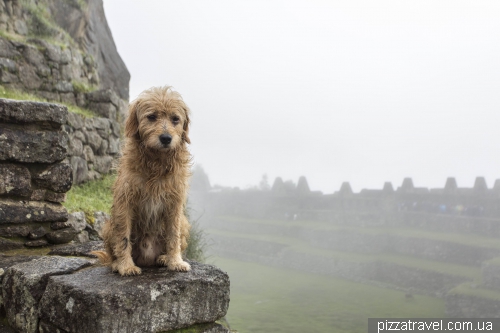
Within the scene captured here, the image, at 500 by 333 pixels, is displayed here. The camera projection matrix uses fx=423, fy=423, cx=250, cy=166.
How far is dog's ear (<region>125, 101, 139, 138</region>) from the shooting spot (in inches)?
126

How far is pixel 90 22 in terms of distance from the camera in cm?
1192

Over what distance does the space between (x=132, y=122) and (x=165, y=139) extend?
0.42 metres

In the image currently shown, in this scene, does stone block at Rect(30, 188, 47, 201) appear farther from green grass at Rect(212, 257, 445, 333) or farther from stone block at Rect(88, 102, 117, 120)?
green grass at Rect(212, 257, 445, 333)

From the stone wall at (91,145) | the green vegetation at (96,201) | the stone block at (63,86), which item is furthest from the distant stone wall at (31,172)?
the stone block at (63,86)

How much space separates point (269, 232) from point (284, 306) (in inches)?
865

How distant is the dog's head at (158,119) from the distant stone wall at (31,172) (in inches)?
59.3

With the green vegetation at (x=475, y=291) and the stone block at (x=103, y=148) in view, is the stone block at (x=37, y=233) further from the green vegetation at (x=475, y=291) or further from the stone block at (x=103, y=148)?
the green vegetation at (x=475, y=291)

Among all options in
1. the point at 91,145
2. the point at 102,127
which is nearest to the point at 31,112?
the point at 91,145

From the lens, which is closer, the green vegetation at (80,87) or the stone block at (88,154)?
the stone block at (88,154)

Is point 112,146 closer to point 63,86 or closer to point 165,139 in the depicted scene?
point 63,86

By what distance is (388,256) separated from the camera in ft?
109

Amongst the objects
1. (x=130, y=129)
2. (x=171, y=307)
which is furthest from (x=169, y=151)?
(x=171, y=307)

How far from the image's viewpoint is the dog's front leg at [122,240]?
3.16 m

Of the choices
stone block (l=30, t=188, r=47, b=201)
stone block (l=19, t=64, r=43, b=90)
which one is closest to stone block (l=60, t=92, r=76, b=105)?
stone block (l=19, t=64, r=43, b=90)
